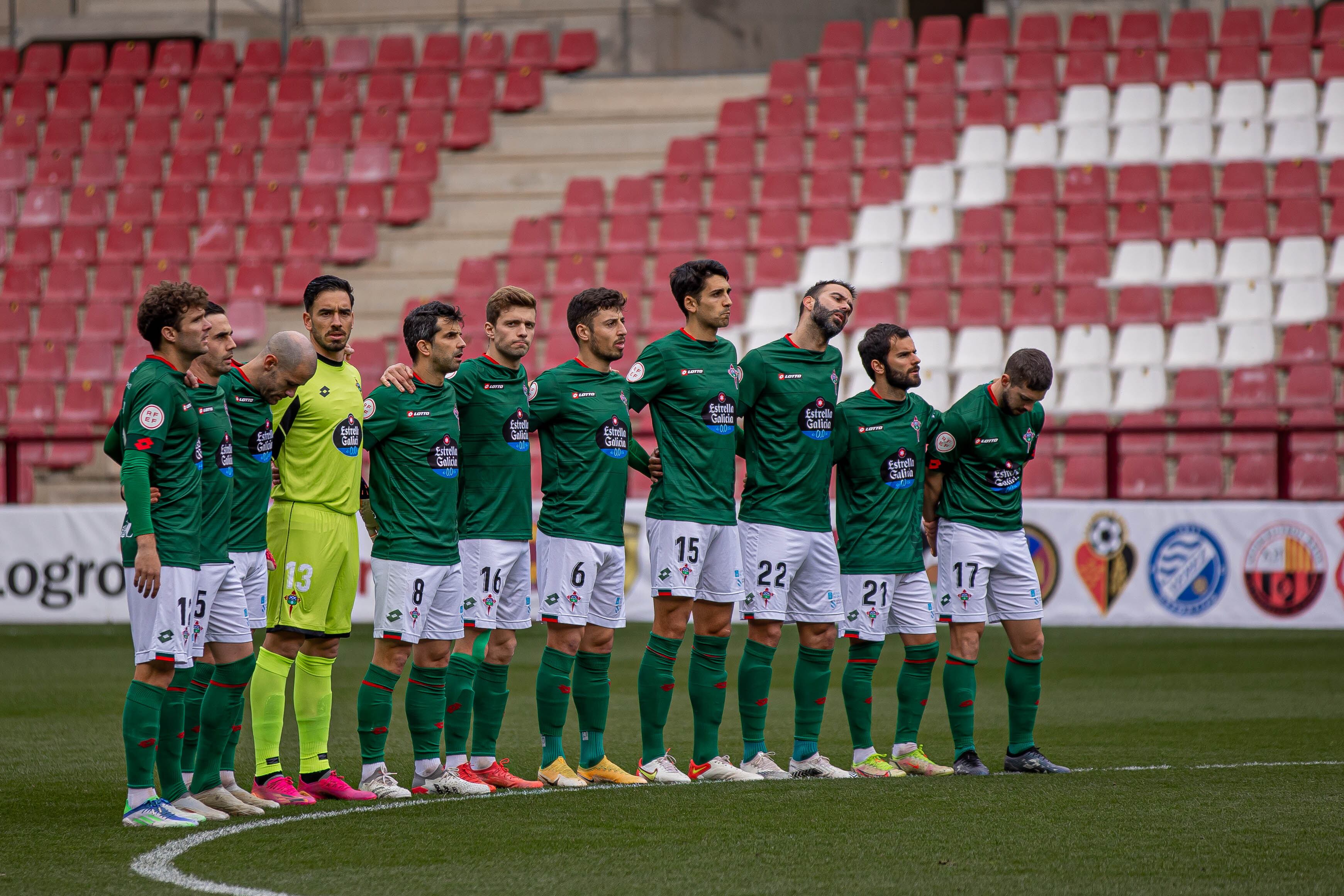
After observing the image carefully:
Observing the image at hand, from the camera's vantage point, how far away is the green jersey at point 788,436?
23.6ft

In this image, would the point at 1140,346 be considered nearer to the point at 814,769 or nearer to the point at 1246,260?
the point at 1246,260

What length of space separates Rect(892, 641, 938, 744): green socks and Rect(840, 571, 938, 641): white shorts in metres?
0.11

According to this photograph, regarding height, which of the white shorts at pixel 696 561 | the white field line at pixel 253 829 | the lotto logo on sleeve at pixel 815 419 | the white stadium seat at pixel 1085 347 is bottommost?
the white field line at pixel 253 829

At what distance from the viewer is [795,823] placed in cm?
595

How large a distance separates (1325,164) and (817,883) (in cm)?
1500

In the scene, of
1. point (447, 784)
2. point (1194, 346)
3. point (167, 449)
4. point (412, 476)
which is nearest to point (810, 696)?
point (447, 784)

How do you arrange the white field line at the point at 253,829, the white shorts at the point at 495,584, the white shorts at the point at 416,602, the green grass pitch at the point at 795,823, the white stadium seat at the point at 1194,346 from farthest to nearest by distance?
1. the white stadium seat at the point at 1194,346
2. the white shorts at the point at 495,584
3. the white shorts at the point at 416,602
4. the green grass pitch at the point at 795,823
5. the white field line at the point at 253,829

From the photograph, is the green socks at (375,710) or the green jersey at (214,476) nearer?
the green jersey at (214,476)

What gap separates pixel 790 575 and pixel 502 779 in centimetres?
156

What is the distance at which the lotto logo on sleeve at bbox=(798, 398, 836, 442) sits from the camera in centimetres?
723

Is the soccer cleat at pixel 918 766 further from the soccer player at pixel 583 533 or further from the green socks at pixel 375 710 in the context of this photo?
the green socks at pixel 375 710

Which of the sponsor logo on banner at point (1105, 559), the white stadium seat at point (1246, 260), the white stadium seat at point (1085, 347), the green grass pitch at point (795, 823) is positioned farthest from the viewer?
the white stadium seat at point (1246, 260)

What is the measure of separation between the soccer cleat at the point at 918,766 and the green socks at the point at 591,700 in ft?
4.49

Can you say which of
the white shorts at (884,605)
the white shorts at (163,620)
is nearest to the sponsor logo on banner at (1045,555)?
the white shorts at (884,605)
